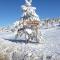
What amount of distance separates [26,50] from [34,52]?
0.88 m

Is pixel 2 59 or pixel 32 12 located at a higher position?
pixel 32 12

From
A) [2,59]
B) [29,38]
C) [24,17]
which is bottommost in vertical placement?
[2,59]

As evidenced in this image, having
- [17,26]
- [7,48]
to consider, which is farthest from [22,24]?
[7,48]

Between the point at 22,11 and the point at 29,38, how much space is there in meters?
2.38

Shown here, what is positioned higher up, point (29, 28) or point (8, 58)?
point (29, 28)

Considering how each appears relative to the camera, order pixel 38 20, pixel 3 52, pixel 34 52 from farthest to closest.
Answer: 1. pixel 38 20
2. pixel 3 52
3. pixel 34 52

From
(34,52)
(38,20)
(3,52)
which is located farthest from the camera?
(38,20)

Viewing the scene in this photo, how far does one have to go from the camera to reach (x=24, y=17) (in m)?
23.2

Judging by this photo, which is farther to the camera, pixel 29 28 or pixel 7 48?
pixel 29 28

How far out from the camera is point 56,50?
18.7 meters

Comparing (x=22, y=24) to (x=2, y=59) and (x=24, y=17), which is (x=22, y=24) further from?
(x=2, y=59)

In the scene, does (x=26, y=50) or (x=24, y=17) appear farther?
(x=24, y=17)

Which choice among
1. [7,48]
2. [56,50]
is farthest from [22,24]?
[56,50]

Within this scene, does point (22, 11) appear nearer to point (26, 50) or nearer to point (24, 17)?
point (24, 17)
